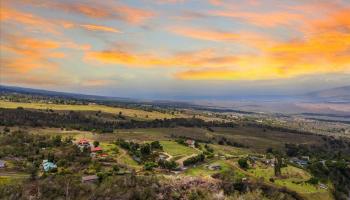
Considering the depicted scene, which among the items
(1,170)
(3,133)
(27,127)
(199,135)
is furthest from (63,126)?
(1,170)

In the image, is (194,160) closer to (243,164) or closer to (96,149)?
(243,164)

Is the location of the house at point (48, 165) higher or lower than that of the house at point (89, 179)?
higher

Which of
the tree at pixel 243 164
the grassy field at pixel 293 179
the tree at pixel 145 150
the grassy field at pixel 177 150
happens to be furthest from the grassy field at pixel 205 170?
the tree at pixel 145 150

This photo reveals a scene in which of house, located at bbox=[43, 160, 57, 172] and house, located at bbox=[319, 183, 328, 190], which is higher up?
house, located at bbox=[43, 160, 57, 172]

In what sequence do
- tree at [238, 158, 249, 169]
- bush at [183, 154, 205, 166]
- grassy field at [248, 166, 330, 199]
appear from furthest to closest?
1. tree at [238, 158, 249, 169]
2. bush at [183, 154, 205, 166]
3. grassy field at [248, 166, 330, 199]

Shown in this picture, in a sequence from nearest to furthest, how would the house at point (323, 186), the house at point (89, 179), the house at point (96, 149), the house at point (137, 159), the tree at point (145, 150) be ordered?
the house at point (89, 179)
the house at point (323, 186)
the house at point (137, 159)
the house at point (96, 149)
the tree at point (145, 150)

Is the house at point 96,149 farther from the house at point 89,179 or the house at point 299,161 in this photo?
the house at point 299,161

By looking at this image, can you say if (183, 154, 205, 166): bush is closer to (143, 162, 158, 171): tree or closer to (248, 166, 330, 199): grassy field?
(143, 162, 158, 171): tree

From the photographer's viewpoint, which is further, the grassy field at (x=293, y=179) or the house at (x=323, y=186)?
the house at (x=323, y=186)

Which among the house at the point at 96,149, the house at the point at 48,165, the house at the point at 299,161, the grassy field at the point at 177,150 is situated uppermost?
the house at the point at 96,149

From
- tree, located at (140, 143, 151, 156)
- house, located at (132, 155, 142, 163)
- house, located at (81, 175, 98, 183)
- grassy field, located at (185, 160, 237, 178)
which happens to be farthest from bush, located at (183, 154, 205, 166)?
house, located at (81, 175, 98, 183)

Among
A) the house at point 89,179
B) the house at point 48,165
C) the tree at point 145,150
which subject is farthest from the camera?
the tree at point 145,150
